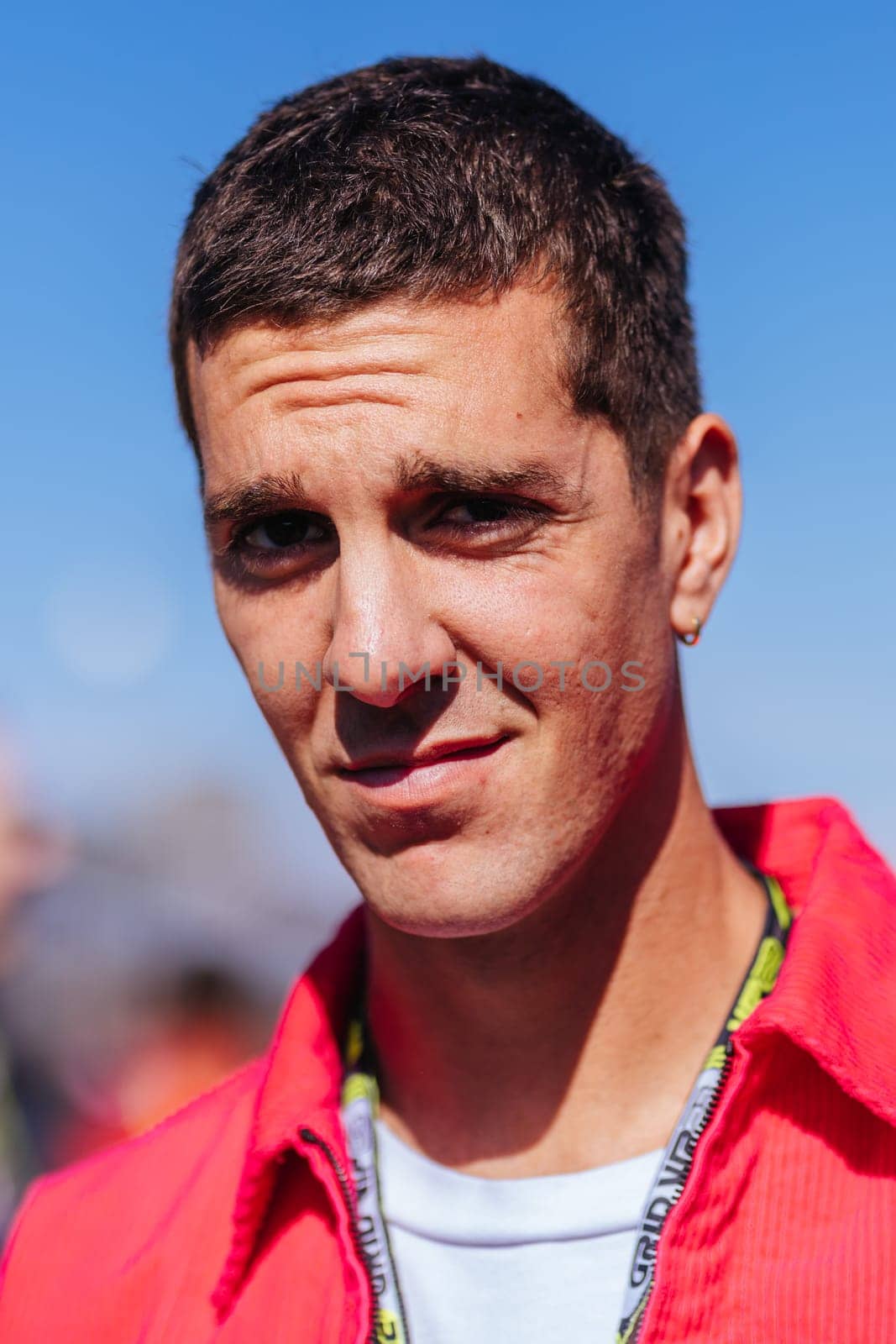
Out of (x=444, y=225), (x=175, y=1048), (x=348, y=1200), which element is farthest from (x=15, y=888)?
(x=444, y=225)

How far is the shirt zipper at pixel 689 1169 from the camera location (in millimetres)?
2035

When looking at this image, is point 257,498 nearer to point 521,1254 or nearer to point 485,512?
point 485,512

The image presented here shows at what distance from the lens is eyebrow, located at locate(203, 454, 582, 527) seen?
7.38ft

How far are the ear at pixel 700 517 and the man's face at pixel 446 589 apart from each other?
0.69 feet

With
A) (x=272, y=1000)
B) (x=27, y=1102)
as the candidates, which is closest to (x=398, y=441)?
(x=27, y=1102)

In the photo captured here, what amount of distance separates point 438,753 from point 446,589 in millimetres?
307

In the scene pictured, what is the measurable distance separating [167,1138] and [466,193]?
221cm

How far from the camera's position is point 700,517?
2.74 m

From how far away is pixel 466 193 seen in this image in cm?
244

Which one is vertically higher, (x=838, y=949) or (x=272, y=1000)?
(x=838, y=949)

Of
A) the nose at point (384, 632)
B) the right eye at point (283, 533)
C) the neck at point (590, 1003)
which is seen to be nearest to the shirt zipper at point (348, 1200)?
the neck at point (590, 1003)

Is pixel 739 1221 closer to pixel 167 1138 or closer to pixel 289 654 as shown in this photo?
pixel 289 654

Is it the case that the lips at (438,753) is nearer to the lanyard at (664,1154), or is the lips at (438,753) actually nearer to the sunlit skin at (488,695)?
the sunlit skin at (488,695)

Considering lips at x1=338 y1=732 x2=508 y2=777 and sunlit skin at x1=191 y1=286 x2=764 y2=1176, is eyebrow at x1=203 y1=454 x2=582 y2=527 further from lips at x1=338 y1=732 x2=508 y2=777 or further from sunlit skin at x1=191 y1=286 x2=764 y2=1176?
lips at x1=338 y1=732 x2=508 y2=777
